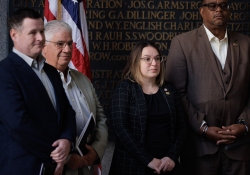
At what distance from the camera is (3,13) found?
5.55m

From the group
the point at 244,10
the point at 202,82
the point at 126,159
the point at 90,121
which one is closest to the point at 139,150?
the point at 126,159

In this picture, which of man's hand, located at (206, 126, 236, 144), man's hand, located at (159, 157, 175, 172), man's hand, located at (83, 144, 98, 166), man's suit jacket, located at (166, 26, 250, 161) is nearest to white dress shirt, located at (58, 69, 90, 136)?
man's hand, located at (83, 144, 98, 166)

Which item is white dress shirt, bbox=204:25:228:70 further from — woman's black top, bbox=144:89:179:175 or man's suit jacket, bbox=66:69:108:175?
man's suit jacket, bbox=66:69:108:175

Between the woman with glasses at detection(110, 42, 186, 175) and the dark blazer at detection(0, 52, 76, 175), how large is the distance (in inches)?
36.0

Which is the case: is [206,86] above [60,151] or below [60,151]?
above

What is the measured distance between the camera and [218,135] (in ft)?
13.9

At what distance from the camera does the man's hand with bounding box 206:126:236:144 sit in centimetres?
422

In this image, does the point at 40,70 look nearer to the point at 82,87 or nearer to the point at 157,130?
the point at 82,87

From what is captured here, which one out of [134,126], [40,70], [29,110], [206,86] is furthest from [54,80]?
[206,86]

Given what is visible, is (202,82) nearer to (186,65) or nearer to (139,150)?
(186,65)

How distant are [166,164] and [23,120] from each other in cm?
135

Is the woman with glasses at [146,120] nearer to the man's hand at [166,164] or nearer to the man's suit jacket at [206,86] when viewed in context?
the man's hand at [166,164]

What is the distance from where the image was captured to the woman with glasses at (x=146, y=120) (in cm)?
394

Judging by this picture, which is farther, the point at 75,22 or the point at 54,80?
the point at 75,22
